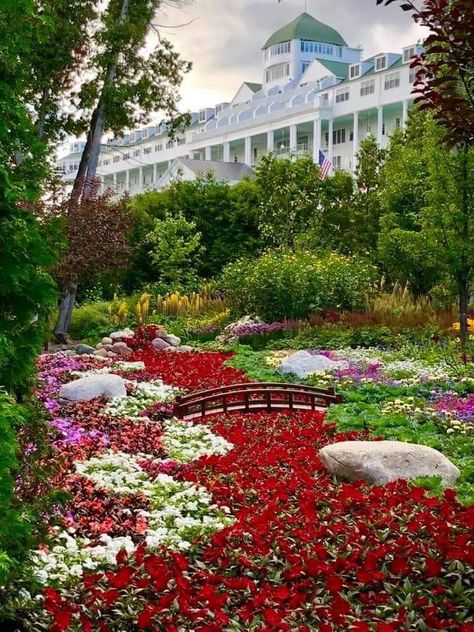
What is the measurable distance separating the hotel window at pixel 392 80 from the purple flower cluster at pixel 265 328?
33.0 meters

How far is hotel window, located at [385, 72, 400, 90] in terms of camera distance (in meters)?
46.2

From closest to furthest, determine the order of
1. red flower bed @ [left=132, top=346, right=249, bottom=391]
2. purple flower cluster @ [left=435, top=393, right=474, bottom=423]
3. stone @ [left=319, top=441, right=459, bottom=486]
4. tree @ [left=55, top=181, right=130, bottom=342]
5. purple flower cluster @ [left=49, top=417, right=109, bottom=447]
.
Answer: stone @ [left=319, top=441, right=459, bottom=486]
purple flower cluster @ [left=49, top=417, right=109, bottom=447]
purple flower cluster @ [left=435, top=393, right=474, bottom=423]
red flower bed @ [left=132, top=346, right=249, bottom=391]
tree @ [left=55, top=181, right=130, bottom=342]

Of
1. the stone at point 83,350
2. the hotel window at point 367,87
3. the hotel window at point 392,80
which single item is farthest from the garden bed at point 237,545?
the hotel window at point 367,87

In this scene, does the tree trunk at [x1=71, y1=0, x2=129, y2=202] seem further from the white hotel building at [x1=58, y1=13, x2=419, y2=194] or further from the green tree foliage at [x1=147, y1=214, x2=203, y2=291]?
the white hotel building at [x1=58, y1=13, x2=419, y2=194]

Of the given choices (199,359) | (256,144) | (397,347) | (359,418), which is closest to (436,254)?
(397,347)

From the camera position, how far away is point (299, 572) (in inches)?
179

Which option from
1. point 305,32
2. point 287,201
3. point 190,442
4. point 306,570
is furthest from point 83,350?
point 305,32

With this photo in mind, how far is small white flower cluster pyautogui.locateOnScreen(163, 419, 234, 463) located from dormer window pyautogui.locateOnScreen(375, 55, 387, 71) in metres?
43.3

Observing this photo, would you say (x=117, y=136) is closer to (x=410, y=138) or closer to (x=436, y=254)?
(x=410, y=138)

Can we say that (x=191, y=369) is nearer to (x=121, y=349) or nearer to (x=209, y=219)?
(x=121, y=349)

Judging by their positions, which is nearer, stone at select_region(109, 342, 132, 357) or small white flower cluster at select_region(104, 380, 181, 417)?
small white flower cluster at select_region(104, 380, 181, 417)

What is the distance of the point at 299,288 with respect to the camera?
682 inches

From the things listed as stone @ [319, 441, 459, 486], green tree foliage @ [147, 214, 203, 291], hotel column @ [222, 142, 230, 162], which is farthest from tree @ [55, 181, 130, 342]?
hotel column @ [222, 142, 230, 162]

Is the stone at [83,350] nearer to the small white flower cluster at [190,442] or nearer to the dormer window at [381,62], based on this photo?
the small white flower cluster at [190,442]
